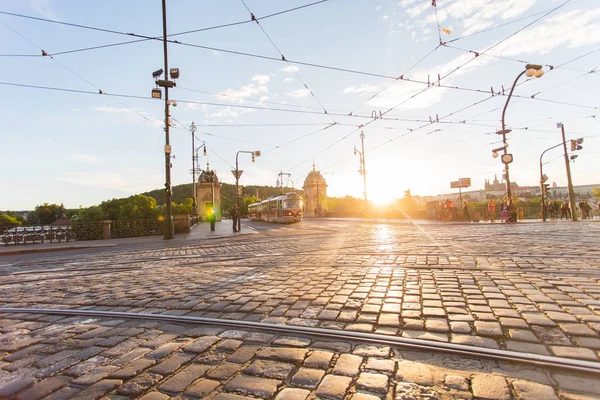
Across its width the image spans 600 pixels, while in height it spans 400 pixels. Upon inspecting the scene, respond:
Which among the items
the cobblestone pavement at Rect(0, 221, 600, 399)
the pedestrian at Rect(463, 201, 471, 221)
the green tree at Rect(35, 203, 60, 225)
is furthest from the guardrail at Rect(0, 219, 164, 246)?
the green tree at Rect(35, 203, 60, 225)

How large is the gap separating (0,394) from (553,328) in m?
4.25

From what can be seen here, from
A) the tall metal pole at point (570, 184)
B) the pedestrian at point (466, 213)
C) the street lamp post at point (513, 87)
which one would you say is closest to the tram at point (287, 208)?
the pedestrian at point (466, 213)

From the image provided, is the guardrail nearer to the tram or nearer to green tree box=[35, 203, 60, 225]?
the tram

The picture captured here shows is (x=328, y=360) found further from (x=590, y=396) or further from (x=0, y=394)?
(x=0, y=394)

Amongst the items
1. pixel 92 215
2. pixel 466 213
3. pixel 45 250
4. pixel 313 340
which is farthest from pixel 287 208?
pixel 313 340

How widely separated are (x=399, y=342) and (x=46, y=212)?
8863cm

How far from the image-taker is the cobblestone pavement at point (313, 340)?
222 centimetres

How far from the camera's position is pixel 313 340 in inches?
117

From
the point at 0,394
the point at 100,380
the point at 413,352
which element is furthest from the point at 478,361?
the point at 0,394

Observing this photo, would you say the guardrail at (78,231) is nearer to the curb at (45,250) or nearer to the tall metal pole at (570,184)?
the curb at (45,250)

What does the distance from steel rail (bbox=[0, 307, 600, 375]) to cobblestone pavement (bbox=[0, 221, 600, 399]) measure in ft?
0.29

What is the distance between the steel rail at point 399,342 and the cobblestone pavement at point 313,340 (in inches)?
3.4

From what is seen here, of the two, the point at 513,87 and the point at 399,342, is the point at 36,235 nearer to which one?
the point at 399,342

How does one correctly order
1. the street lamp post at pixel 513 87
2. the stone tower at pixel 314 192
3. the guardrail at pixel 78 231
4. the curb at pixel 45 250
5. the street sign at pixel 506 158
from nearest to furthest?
the curb at pixel 45 250, the street lamp post at pixel 513 87, the guardrail at pixel 78 231, the street sign at pixel 506 158, the stone tower at pixel 314 192
